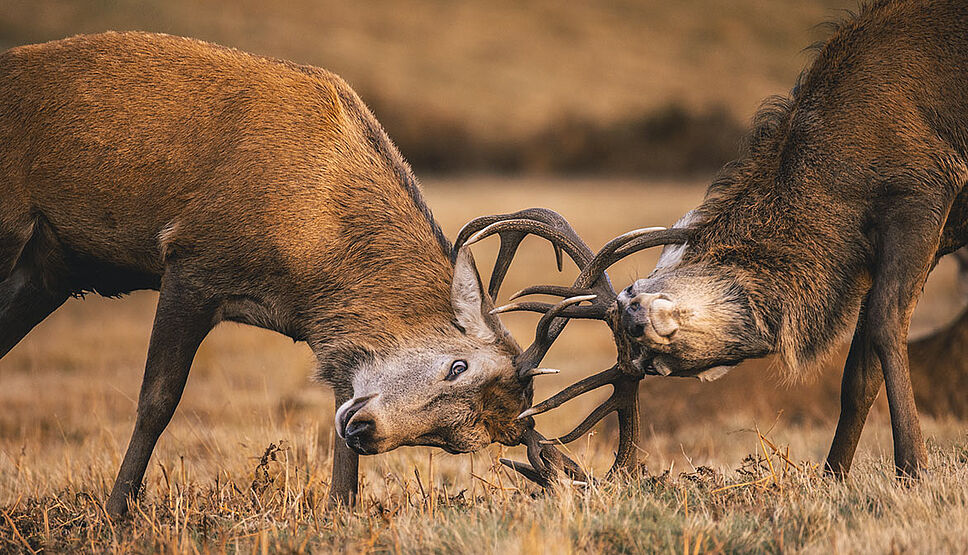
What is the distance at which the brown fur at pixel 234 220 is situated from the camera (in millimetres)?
5707

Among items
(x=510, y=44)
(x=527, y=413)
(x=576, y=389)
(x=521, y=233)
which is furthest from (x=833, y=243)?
(x=510, y=44)

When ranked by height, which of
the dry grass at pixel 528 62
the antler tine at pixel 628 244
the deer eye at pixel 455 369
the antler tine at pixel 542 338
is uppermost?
the dry grass at pixel 528 62

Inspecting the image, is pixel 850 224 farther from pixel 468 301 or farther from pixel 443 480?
pixel 443 480

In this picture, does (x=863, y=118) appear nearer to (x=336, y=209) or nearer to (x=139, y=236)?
(x=336, y=209)

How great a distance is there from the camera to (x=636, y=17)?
53.7 meters

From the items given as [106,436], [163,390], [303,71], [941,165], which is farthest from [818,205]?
[106,436]

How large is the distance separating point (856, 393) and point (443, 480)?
262cm

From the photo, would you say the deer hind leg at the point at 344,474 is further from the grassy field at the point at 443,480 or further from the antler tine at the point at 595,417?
the antler tine at the point at 595,417

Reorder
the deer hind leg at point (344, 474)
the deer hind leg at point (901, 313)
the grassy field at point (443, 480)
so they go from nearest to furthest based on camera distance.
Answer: the grassy field at point (443, 480) → the deer hind leg at point (901, 313) → the deer hind leg at point (344, 474)

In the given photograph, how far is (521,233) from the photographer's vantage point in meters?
5.91

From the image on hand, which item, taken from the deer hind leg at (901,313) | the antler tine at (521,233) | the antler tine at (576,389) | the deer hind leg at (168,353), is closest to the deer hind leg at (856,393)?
the deer hind leg at (901,313)

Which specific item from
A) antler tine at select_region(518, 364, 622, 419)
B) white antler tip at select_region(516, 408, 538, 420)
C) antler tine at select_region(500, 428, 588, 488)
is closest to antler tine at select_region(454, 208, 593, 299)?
antler tine at select_region(518, 364, 622, 419)

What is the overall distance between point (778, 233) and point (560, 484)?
1744mm

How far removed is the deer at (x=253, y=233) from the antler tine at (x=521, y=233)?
32 mm
